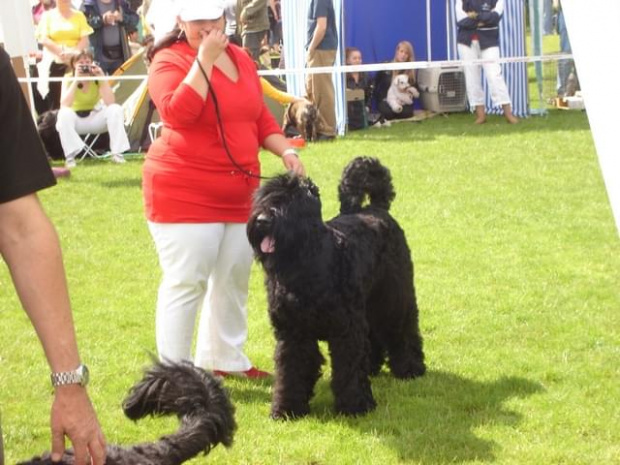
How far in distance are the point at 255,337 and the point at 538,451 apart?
92.6 inches

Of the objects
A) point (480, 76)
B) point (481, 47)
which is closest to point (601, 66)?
point (481, 47)

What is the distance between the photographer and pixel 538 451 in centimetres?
450

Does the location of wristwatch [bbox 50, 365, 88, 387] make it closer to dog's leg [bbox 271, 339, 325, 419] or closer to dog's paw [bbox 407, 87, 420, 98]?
dog's leg [bbox 271, 339, 325, 419]

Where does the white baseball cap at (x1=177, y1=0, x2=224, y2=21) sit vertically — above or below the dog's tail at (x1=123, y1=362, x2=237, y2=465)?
above

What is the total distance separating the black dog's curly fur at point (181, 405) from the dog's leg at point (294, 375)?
6.63 feet

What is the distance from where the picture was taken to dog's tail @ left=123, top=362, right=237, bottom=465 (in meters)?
2.81

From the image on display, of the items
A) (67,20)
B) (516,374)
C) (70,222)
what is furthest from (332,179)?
(516,374)

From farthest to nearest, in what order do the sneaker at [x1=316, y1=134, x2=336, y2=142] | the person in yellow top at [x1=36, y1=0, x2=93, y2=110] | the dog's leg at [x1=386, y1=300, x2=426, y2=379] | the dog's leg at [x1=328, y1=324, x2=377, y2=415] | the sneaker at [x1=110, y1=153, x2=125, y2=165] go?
the sneaker at [x1=316, y1=134, x2=336, y2=142] → the person in yellow top at [x1=36, y1=0, x2=93, y2=110] → the sneaker at [x1=110, y1=153, x2=125, y2=165] → the dog's leg at [x1=386, y1=300, x2=426, y2=379] → the dog's leg at [x1=328, y1=324, x2=377, y2=415]

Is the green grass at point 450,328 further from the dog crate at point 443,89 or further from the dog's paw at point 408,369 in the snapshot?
the dog crate at point 443,89

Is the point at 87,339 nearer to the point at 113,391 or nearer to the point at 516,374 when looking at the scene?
the point at 113,391

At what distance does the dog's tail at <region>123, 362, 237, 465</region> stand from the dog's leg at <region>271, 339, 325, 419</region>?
2.03 meters

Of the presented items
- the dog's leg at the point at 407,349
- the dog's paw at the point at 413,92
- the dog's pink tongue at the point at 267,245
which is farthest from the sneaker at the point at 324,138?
the dog's pink tongue at the point at 267,245

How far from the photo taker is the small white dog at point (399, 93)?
624 inches

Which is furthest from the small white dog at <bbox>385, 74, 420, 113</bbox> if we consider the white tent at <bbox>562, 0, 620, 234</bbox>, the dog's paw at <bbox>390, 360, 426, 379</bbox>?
the white tent at <bbox>562, 0, 620, 234</bbox>
